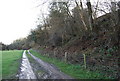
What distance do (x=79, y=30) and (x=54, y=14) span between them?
269 inches

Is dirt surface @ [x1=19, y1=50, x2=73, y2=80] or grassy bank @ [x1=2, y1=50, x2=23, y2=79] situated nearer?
dirt surface @ [x1=19, y1=50, x2=73, y2=80]

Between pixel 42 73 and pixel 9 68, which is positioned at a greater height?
pixel 9 68

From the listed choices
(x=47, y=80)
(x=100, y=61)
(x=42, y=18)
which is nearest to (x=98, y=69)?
(x=100, y=61)

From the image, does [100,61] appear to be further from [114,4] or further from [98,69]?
[114,4]

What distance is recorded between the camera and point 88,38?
18.0 m

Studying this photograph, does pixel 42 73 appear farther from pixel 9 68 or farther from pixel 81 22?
pixel 81 22

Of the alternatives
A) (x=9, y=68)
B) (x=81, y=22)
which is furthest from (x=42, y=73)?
(x=81, y=22)

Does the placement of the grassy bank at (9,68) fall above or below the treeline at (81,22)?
below

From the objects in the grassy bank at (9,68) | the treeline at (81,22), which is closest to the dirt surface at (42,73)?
the grassy bank at (9,68)

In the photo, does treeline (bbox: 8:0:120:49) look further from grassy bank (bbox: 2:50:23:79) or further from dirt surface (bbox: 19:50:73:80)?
grassy bank (bbox: 2:50:23:79)

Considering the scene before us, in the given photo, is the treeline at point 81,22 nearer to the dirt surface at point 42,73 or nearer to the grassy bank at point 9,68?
the dirt surface at point 42,73

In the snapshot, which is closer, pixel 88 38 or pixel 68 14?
pixel 88 38

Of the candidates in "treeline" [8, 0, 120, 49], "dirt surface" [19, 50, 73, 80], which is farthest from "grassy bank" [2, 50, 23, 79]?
"treeline" [8, 0, 120, 49]

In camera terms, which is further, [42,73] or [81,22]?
[81,22]
